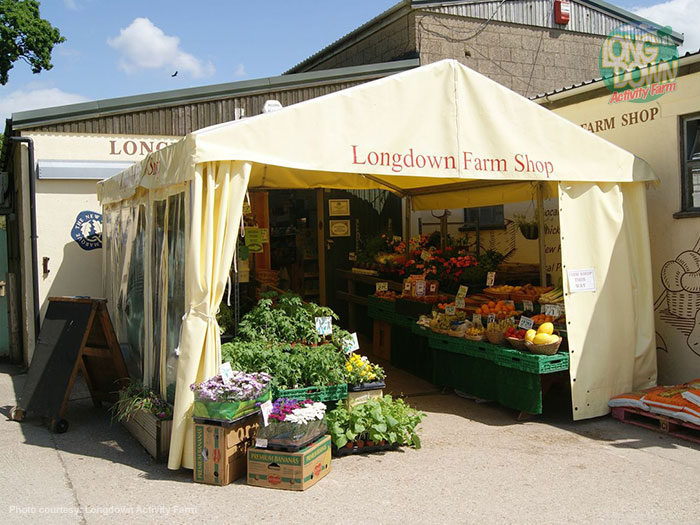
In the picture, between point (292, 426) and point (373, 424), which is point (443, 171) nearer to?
point (373, 424)

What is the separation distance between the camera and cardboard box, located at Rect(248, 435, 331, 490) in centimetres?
485

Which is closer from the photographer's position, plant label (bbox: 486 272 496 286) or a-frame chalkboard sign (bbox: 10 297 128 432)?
a-frame chalkboard sign (bbox: 10 297 128 432)

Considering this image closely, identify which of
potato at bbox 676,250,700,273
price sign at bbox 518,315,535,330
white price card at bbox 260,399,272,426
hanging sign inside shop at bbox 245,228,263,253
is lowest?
white price card at bbox 260,399,272,426

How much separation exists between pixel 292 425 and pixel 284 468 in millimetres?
316

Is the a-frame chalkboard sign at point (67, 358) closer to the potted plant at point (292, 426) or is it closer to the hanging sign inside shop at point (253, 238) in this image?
the hanging sign inside shop at point (253, 238)

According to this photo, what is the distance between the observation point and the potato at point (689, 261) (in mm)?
7348

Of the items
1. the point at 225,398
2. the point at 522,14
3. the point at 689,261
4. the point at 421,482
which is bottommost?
the point at 421,482

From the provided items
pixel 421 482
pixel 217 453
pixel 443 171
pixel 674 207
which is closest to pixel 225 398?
pixel 217 453

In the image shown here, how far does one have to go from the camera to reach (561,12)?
46.1 ft

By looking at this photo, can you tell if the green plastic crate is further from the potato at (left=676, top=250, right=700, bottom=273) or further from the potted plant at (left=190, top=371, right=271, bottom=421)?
the potato at (left=676, top=250, right=700, bottom=273)

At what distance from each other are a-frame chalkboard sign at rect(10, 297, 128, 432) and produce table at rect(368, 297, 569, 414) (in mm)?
3671

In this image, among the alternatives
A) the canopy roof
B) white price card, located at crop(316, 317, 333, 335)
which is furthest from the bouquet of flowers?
the canopy roof

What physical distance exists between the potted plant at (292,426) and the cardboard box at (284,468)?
65 millimetres

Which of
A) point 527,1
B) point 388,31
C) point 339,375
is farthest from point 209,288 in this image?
point 527,1
